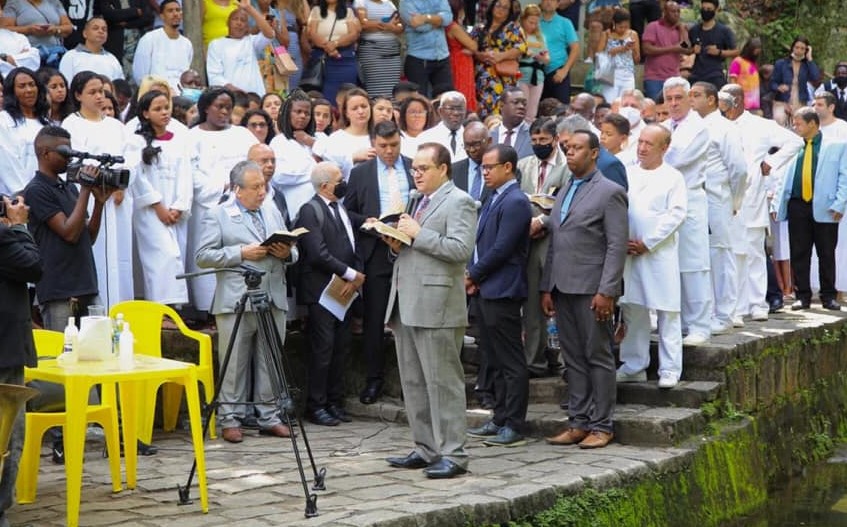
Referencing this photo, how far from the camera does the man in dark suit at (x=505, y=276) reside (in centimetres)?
908

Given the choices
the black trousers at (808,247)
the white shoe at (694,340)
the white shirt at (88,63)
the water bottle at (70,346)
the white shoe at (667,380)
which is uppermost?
the white shirt at (88,63)

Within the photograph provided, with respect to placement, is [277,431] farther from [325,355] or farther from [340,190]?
[340,190]

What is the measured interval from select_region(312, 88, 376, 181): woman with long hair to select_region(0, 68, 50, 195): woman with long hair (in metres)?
2.19

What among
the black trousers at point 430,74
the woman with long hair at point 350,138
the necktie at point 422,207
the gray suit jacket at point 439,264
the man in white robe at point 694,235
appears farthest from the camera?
the black trousers at point 430,74

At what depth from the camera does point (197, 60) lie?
45.9 ft

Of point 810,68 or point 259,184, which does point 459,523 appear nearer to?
point 259,184

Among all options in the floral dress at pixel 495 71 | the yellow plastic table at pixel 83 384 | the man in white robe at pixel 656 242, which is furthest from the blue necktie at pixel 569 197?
the floral dress at pixel 495 71

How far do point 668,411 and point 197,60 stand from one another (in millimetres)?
6643

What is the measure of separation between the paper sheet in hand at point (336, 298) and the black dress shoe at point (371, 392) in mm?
721

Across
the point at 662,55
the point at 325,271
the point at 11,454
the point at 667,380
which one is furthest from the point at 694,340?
the point at 662,55

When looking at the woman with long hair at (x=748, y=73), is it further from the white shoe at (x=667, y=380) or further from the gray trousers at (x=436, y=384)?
the gray trousers at (x=436, y=384)

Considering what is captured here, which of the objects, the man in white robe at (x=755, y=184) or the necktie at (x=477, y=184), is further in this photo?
the man in white robe at (x=755, y=184)

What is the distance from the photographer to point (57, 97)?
418 inches

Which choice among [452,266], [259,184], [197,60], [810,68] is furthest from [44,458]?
[810,68]
